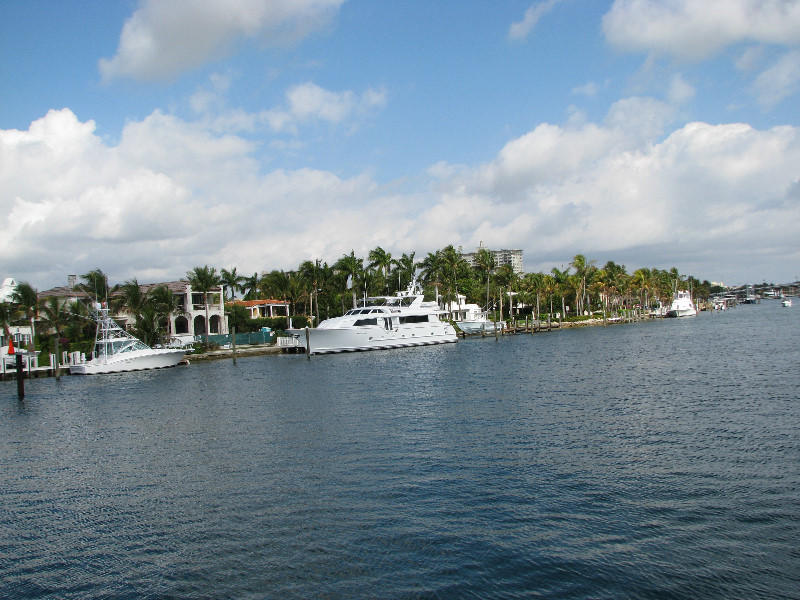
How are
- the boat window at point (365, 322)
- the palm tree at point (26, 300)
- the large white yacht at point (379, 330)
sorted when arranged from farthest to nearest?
the boat window at point (365, 322)
the large white yacht at point (379, 330)
the palm tree at point (26, 300)

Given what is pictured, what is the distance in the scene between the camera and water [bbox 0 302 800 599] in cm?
1128

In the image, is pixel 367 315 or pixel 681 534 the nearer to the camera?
pixel 681 534

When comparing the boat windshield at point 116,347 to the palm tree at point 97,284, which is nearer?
the boat windshield at point 116,347

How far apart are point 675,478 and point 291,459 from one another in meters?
10.9

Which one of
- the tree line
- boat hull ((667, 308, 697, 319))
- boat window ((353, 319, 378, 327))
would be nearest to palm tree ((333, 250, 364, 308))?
the tree line

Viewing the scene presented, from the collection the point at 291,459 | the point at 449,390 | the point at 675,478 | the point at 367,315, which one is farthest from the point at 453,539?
the point at 367,315

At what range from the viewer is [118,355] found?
5825 centimetres

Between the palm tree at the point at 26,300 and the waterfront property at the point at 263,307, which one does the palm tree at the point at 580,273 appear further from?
the palm tree at the point at 26,300

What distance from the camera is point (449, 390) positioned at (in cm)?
3475

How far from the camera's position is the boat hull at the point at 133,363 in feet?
188

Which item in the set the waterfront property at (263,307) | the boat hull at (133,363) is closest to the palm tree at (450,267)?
the waterfront property at (263,307)

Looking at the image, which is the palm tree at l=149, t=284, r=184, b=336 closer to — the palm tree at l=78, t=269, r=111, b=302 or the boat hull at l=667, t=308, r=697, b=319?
the palm tree at l=78, t=269, r=111, b=302

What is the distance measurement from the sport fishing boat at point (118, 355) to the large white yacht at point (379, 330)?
14.1m

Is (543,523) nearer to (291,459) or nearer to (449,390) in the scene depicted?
(291,459)
